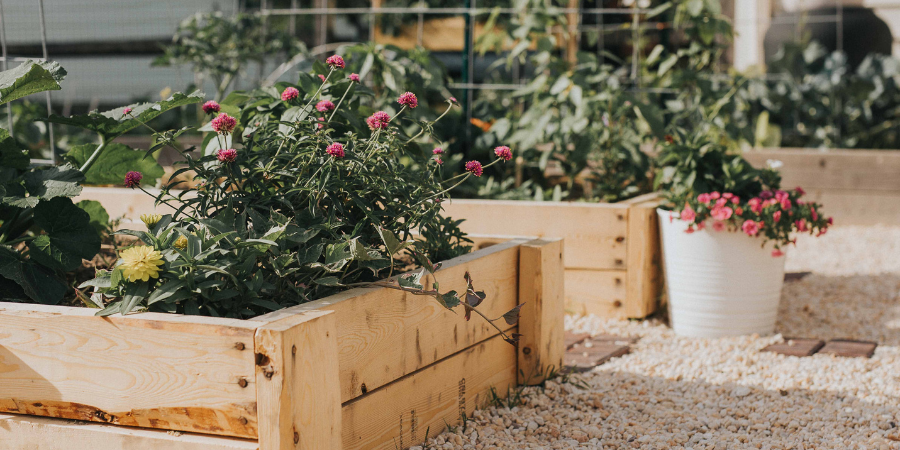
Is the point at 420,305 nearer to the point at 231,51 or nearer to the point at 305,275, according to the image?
the point at 305,275

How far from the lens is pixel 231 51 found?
4.58 metres

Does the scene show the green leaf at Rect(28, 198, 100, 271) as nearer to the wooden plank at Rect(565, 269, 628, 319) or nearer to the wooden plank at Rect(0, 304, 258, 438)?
the wooden plank at Rect(0, 304, 258, 438)

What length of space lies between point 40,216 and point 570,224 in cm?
191

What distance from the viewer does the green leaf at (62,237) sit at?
178 cm

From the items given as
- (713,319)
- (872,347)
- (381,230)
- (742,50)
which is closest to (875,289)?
(872,347)

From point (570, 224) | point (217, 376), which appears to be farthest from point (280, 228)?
point (570, 224)

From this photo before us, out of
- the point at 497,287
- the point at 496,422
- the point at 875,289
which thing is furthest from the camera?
the point at 875,289

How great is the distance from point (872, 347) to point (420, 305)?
6.11 ft

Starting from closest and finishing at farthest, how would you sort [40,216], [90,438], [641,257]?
[90,438] → [40,216] → [641,257]

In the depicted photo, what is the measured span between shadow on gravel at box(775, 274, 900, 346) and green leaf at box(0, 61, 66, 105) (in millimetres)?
2610

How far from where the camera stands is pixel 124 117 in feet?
5.86

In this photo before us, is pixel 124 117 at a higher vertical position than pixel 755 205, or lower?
higher

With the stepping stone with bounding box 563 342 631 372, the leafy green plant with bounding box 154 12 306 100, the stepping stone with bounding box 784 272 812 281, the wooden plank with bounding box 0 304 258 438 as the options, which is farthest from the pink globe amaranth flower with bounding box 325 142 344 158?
the leafy green plant with bounding box 154 12 306 100

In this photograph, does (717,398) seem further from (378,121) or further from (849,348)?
→ (378,121)
